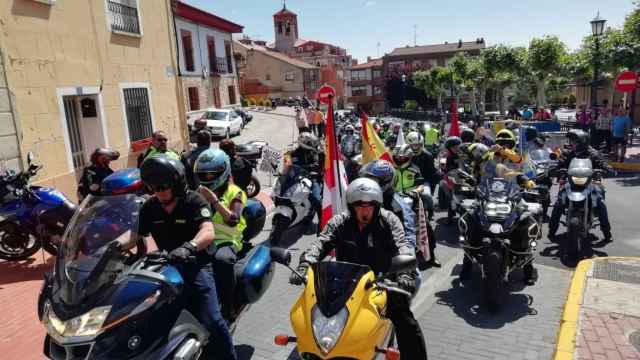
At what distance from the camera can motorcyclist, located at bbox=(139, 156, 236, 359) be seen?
335 cm

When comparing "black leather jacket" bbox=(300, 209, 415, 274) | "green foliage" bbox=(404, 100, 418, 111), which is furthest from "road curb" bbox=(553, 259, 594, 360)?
"green foliage" bbox=(404, 100, 418, 111)

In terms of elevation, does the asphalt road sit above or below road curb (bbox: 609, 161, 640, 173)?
above

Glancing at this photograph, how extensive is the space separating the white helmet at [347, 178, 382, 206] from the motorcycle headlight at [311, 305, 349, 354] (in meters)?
0.96

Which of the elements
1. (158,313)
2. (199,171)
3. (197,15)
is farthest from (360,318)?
(197,15)

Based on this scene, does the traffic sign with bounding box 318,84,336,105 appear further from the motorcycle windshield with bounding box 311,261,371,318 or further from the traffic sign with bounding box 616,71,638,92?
the traffic sign with bounding box 616,71,638,92

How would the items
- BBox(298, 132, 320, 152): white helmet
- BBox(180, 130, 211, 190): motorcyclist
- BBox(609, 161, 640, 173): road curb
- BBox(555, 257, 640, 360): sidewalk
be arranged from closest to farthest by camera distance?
BBox(555, 257, 640, 360): sidewalk → BBox(180, 130, 211, 190): motorcyclist → BBox(298, 132, 320, 152): white helmet → BBox(609, 161, 640, 173): road curb

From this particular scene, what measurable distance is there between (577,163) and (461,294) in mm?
2911

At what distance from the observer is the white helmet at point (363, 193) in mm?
3592

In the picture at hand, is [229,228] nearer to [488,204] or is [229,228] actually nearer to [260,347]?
[260,347]

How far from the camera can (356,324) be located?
2.88 m

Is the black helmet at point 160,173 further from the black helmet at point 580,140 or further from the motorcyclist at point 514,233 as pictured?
the black helmet at point 580,140

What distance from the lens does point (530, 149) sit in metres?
9.99

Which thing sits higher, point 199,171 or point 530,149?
point 199,171

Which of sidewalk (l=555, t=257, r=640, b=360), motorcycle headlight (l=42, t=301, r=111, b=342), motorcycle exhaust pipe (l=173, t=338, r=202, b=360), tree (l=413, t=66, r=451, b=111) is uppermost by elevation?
Result: tree (l=413, t=66, r=451, b=111)
